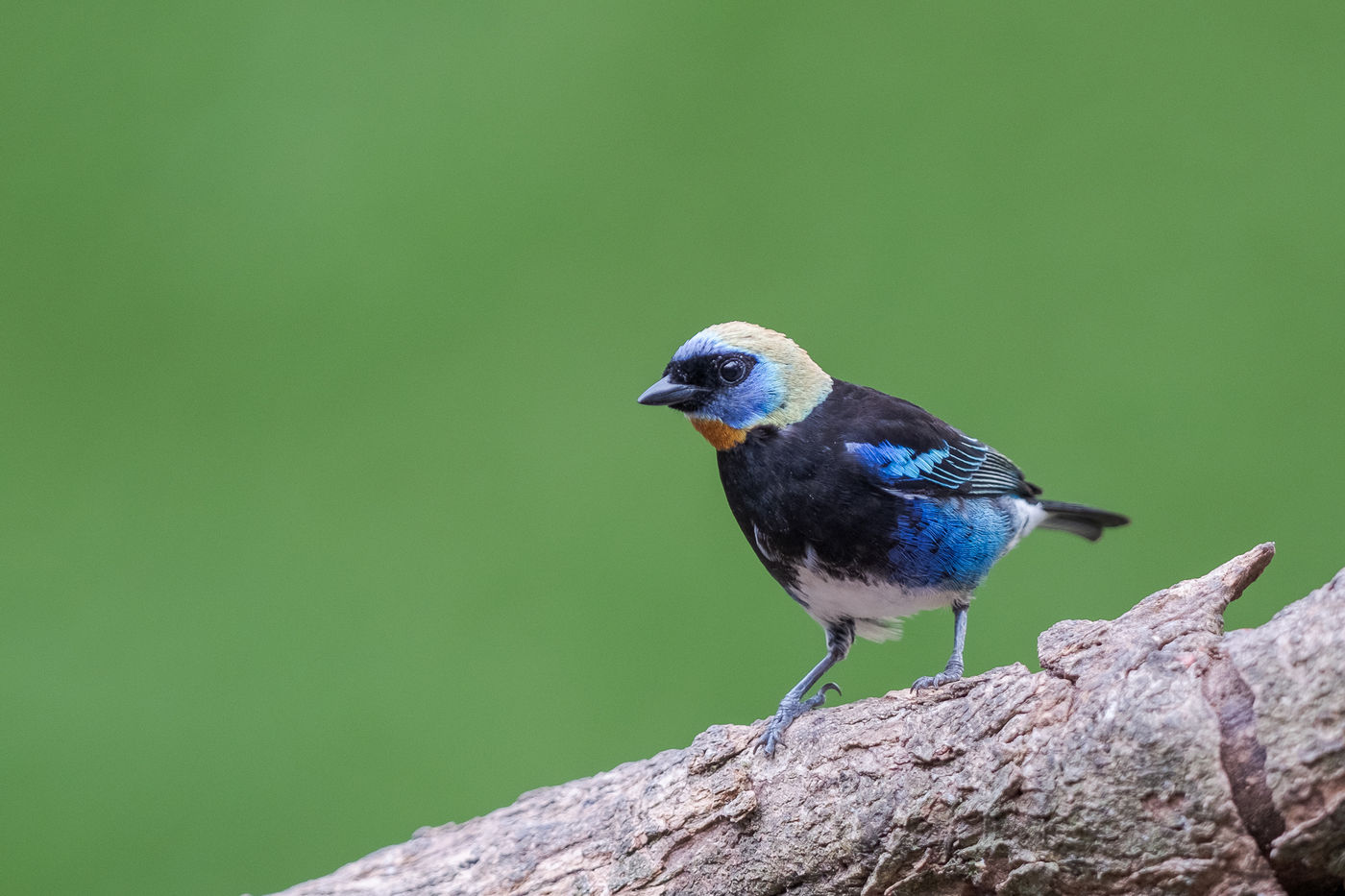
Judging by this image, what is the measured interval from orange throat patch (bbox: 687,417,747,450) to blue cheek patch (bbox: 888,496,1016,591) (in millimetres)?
473

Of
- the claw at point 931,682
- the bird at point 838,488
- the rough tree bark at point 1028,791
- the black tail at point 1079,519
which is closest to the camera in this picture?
the rough tree bark at point 1028,791

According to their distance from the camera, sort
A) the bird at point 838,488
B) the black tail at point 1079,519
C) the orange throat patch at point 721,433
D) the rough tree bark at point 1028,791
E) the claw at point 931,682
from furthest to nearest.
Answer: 1. the black tail at point 1079,519
2. the orange throat patch at point 721,433
3. the bird at point 838,488
4. the claw at point 931,682
5. the rough tree bark at point 1028,791

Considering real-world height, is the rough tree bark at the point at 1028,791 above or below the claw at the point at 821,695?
below

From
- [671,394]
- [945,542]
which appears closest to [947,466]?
[945,542]

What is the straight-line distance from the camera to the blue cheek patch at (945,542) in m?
3.22

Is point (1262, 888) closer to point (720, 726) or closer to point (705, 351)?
point (720, 726)

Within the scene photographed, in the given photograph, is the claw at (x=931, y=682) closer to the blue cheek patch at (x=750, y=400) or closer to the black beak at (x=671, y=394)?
the blue cheek patch at (x=750, y=400)

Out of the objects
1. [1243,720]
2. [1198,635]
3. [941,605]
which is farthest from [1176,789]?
[941,605]

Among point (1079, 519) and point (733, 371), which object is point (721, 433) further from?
point (1079, 519)

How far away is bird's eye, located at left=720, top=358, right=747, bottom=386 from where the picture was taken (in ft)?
11.0

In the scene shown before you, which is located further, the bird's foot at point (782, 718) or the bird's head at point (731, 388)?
the bird's head at point (731, 388)

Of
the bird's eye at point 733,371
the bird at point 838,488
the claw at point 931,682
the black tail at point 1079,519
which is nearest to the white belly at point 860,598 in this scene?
the bird at point 838,488

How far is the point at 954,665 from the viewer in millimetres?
3217

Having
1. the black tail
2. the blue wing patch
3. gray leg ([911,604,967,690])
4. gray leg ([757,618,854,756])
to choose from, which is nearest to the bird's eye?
the blue wing patch
